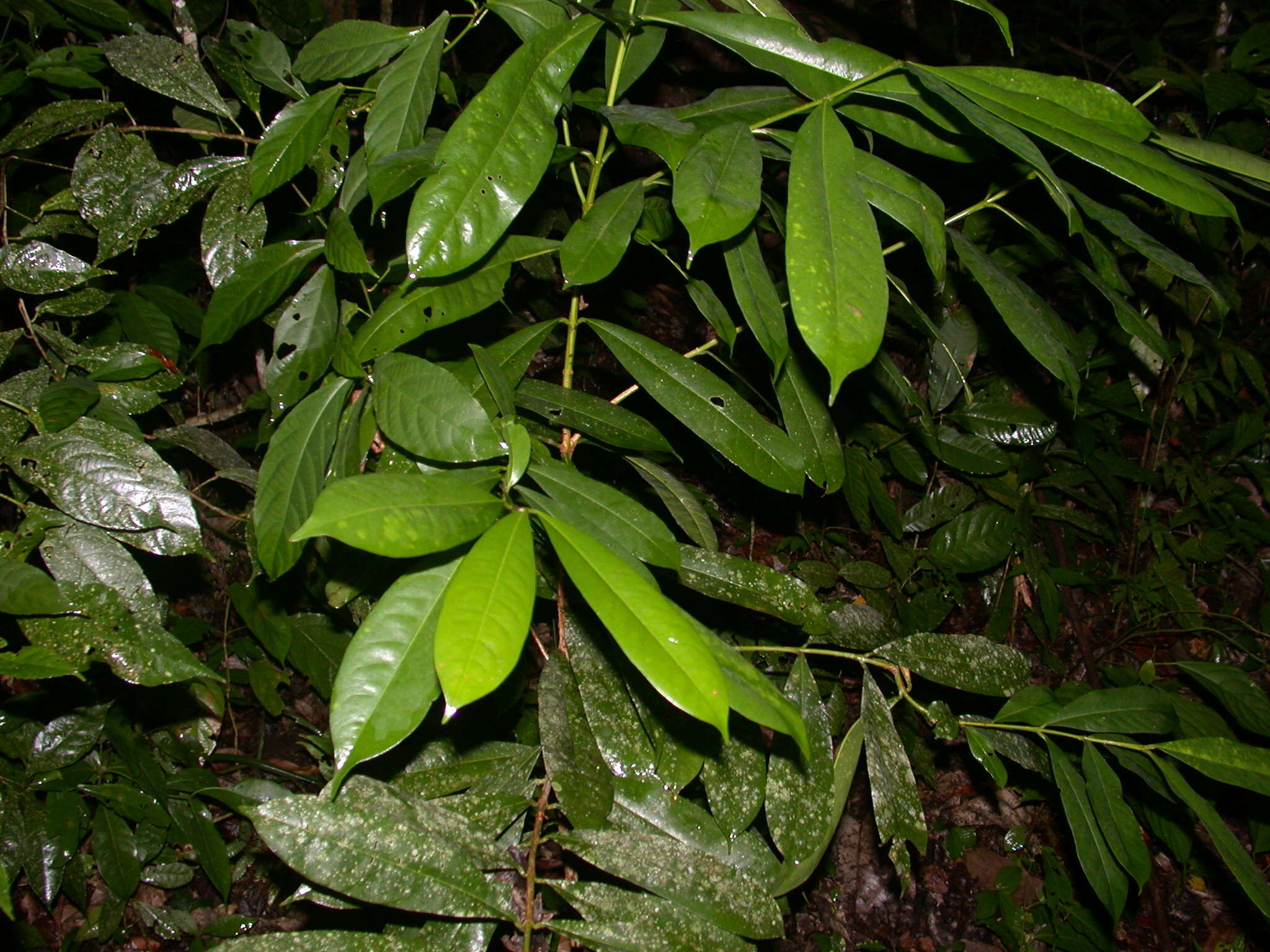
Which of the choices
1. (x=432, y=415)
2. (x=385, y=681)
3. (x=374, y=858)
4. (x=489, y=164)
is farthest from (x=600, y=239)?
(x=374, y=858)

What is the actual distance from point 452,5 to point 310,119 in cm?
128

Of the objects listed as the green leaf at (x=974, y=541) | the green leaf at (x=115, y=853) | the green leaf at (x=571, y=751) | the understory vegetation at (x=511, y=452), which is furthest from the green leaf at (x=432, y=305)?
the green leaf at (x=974, y=541)

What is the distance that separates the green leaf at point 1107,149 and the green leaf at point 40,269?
1.07m

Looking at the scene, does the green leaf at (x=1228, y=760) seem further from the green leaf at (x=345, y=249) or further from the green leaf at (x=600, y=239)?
the green leaf at (x=345, y=249)

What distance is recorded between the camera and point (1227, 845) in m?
0.79

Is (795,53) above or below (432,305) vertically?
above

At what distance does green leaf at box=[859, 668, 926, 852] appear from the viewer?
0.82m

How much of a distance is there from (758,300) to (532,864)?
0.54 metres

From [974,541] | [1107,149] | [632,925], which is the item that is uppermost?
[1107,149]

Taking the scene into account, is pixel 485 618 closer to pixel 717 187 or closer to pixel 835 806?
pixel 717 187

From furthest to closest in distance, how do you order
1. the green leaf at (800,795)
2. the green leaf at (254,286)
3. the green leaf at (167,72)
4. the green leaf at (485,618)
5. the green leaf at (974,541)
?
the green leaf at (974,541), the green leaf at (167,72), the green leaf at (254,286), the green leaf at (800,795), the green leaf at (485,618)

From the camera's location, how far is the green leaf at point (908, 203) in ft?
2.28

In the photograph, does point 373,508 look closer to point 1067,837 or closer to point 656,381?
point 656,381

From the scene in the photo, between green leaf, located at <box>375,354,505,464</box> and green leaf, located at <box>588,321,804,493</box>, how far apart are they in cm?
25
